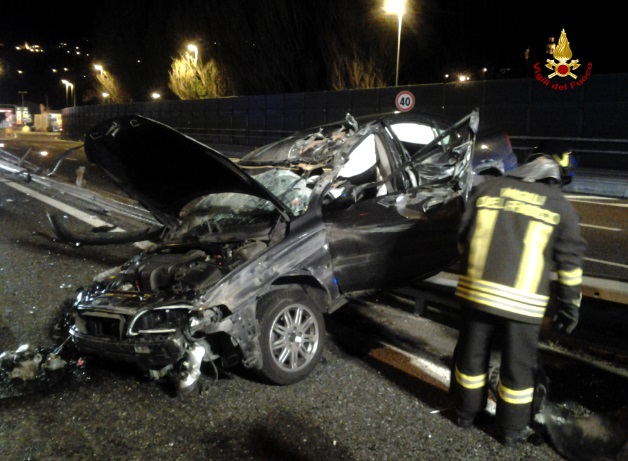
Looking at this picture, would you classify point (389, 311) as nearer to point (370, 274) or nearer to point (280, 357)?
point (370, 274)

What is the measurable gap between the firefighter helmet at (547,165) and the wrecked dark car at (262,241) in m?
1.43

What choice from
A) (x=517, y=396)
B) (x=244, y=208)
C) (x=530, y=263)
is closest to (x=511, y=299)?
(x=530, y=263)

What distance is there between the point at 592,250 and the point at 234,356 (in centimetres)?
569

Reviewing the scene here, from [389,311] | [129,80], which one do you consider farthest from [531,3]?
[129,80]

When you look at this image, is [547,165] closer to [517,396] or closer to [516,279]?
[516,279]

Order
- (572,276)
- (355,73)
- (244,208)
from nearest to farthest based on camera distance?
(572,276) → (244,208) → (355,73)

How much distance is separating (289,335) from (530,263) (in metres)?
1.67

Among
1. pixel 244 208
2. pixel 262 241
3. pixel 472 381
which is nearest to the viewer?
pixel 472 381

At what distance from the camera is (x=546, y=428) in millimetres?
3264

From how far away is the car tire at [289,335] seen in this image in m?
3.85

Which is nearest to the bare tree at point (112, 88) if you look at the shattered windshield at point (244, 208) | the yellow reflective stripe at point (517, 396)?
the shattered windshield at point (244, 208)

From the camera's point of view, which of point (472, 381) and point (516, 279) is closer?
point (516, 279)

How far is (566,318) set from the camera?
Result: 3104mm

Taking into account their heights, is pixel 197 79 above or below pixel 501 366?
above
